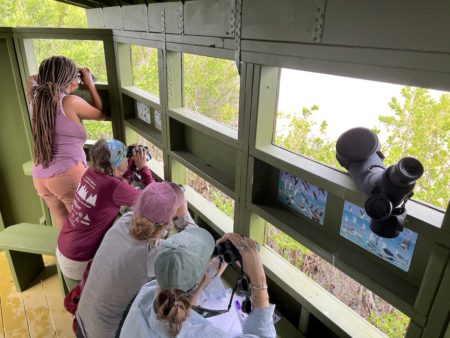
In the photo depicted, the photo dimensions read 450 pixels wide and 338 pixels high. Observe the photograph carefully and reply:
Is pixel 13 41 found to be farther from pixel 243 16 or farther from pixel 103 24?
pixel 243 16

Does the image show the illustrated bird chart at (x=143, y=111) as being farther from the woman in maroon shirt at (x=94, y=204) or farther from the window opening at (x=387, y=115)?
the window opening at (x=387, y=115)

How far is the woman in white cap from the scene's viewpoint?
122 cm

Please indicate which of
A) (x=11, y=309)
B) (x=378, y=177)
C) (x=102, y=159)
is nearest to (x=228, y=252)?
(x=378, y=177)

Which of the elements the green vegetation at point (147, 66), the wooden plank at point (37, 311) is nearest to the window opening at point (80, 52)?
the green vegetation at point (147, 66)

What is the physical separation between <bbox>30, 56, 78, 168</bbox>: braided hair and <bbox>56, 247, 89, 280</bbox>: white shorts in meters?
0.78

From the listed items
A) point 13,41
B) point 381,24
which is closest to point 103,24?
point 13,41

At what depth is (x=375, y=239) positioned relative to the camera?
1.31 meters

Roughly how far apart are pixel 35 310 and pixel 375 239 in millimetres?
2805

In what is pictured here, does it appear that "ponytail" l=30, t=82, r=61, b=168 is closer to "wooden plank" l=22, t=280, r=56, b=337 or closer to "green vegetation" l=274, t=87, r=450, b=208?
"wooden plank" l=22, t=280, r=56, b=337

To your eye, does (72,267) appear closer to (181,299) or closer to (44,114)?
(44,114)

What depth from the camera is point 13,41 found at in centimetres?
309

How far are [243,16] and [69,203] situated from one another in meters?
2.04

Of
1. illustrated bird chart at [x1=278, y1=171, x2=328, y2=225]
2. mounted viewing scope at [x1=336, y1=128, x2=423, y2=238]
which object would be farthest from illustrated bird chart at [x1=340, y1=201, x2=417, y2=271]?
mounted viewing scope at [x1=336, y1=128, x2=423, y2=238]

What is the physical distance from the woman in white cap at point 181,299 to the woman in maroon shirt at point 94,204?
78 cm
